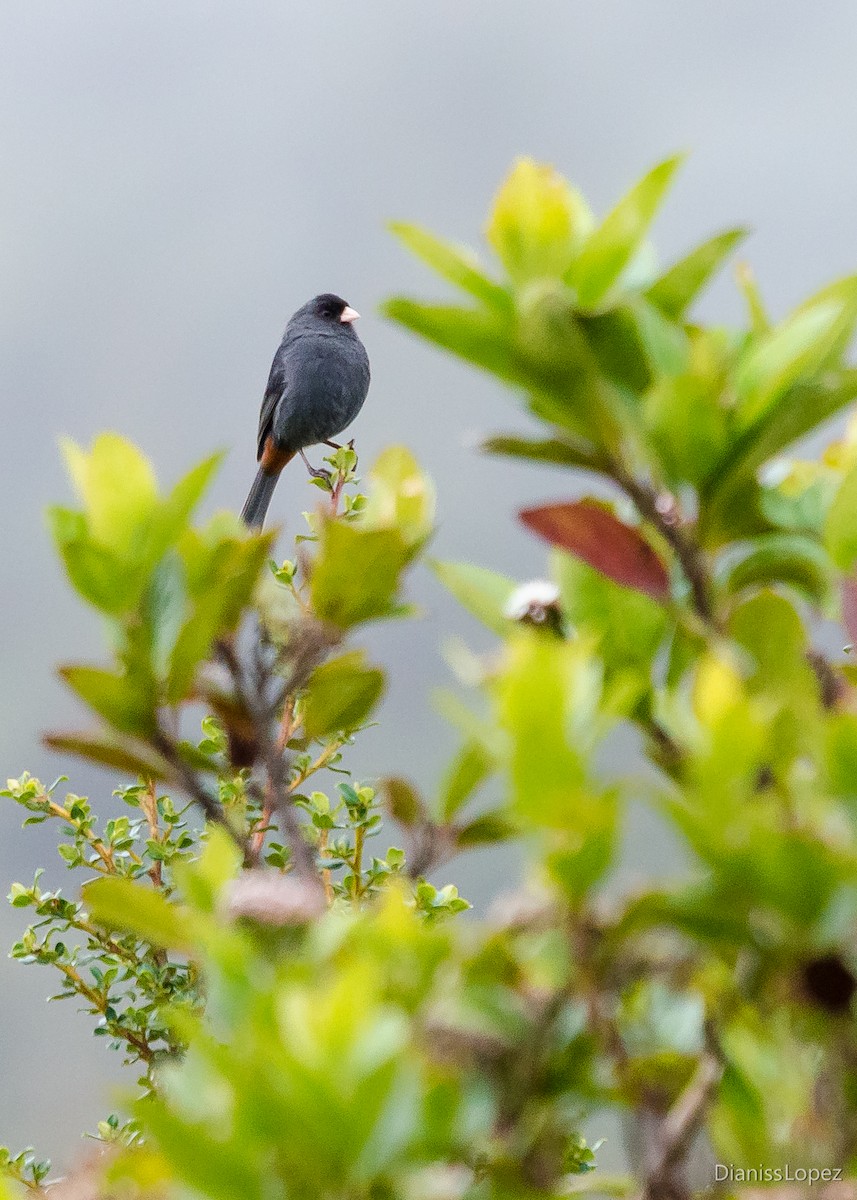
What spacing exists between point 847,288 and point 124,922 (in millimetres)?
588

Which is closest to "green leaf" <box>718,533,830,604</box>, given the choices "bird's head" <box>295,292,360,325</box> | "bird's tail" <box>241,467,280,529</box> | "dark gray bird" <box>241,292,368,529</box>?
"dark gray bird" <box>241,292,368,529</box>

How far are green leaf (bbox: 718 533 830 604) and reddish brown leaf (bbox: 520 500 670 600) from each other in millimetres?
59

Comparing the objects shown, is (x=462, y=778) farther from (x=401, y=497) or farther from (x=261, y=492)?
(x=261, y=492)

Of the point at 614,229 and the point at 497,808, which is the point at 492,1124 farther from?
the point at 614,229

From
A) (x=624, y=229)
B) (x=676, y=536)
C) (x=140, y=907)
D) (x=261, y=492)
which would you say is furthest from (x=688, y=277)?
(x=261, y=492)

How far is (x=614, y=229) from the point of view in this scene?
775 mm

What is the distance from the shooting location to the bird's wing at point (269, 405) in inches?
293

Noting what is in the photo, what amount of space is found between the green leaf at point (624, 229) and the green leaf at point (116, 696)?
40cm

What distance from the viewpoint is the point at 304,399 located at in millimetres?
7449

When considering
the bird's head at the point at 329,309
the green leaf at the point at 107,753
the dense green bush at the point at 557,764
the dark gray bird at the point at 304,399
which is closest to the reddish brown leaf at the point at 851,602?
the dense green bush at the point at 557,764

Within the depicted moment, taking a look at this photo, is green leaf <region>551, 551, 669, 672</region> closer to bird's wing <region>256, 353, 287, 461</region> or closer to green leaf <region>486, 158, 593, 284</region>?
green leaf <region>486, 158, 593, 284</region>

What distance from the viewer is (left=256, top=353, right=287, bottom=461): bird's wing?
7.44 m

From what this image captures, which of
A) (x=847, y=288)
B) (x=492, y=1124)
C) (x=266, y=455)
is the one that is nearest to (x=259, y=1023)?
(x=492, y=1124)

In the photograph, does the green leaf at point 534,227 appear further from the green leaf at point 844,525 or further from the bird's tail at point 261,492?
the bird's tail at point 261,492
